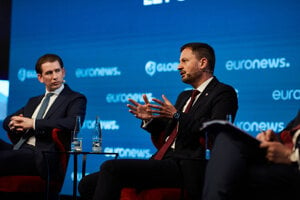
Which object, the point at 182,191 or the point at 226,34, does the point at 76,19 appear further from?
the point at 182,191

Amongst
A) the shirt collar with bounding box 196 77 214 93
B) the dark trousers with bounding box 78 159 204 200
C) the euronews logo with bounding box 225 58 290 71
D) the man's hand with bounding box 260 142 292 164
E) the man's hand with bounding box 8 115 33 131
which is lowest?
the dark trousers with bounding box 78 159 204 200


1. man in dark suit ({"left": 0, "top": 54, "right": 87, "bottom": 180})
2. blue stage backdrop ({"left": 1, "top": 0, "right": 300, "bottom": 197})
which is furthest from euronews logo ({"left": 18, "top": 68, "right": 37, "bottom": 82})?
man in dark suit ({"left": 0, "top": 54, "right": 87, "bottom": 180})

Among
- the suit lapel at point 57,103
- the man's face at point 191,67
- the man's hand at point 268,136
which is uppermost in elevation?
the man's face at point 191,67

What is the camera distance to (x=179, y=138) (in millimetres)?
3479

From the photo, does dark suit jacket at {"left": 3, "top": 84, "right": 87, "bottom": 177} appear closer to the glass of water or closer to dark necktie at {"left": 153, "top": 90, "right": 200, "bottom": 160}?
the glass of water

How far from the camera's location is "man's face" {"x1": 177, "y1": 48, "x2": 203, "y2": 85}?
375cm

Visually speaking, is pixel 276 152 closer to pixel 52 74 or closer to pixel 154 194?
pixel 154 194

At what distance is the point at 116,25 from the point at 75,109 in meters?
1.50

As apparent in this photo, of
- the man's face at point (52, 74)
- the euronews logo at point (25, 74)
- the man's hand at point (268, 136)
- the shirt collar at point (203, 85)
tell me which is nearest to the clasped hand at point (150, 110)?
the shirt collar at point (203, 85)

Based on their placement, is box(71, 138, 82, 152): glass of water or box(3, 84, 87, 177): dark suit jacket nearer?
box(71, 138, 82, 152): glass of water

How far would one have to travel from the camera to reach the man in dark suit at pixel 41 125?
4066 mm

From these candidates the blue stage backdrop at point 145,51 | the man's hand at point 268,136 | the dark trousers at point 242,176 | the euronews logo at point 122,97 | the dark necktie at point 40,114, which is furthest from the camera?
the euronews logo at point 122,97

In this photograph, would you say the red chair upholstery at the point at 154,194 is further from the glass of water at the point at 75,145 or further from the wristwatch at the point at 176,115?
the glass of water at the point at 75,145

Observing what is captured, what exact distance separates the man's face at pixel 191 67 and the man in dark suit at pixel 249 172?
121 centimetres
